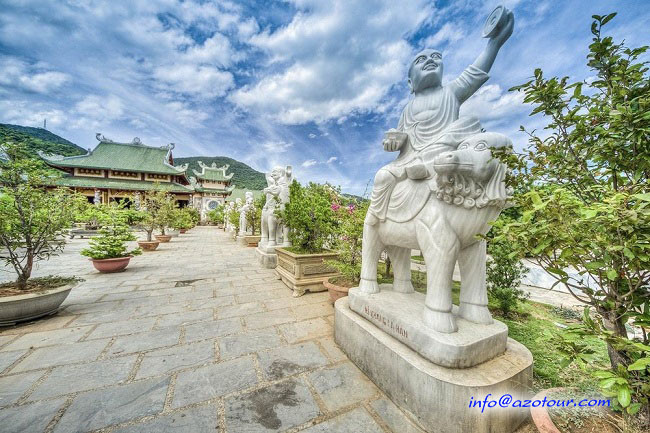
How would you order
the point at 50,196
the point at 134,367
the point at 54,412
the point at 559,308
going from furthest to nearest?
the point at 559,308, the point at 50,196, the point at 134,367, the point at 54,412

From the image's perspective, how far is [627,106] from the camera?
0.94m

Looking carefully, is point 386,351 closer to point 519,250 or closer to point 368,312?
point 368,312

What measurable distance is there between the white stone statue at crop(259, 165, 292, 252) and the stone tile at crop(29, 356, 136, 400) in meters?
4.25

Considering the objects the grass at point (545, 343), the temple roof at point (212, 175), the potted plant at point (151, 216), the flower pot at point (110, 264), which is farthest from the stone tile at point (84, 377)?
the temple roof at point (212, 175)

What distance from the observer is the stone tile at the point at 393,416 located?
1513mm

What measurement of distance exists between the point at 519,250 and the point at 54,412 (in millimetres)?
3030

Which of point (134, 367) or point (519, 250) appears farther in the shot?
point (134, 367)

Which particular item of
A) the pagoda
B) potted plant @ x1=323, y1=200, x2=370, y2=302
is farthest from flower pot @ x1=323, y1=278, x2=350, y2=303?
the pagoda

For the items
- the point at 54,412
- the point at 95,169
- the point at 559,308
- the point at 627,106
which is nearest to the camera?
the point at 627,106

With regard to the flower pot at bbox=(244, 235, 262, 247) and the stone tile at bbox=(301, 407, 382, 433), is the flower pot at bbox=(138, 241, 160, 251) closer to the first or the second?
the flower pot at bbox=(244, 235, 262, 247)

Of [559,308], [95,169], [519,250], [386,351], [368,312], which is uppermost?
[95,169]

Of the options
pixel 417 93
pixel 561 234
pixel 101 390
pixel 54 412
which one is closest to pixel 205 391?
pixel 101 390

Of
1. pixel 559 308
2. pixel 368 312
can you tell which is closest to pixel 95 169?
pixel 368 312

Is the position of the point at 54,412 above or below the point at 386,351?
below
